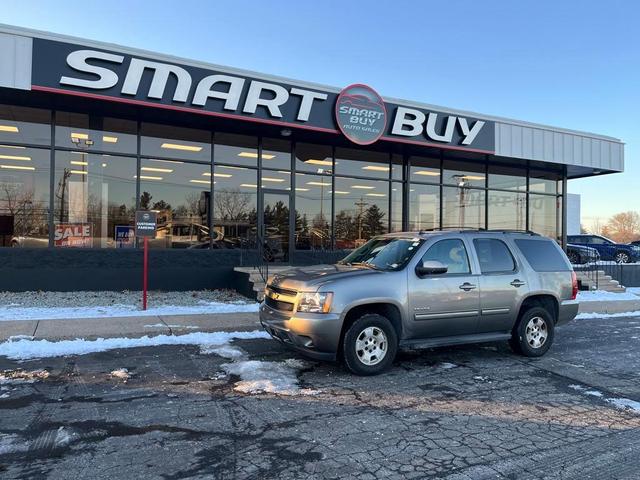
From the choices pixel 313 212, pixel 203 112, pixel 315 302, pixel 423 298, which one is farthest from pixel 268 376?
pixel 313 212

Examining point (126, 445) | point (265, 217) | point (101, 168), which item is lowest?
point (126, 445)

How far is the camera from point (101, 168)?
1302 centimetres

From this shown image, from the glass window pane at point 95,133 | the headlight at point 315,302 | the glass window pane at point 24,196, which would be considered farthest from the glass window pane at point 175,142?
the headlight at point 315,302

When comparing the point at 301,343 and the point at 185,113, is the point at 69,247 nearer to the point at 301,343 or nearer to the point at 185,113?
the point at 185,113

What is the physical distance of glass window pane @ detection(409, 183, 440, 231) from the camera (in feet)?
56.0

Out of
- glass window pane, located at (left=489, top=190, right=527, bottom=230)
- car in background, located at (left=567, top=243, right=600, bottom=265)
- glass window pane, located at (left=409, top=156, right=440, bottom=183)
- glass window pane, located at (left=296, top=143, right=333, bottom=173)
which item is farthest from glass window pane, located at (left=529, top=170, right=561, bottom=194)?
glass window pane, located at (left=296, top=143, right=333, bottom=173)

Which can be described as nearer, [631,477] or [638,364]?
[631,477]

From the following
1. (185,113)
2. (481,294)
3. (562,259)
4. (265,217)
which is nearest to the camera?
(481,294)

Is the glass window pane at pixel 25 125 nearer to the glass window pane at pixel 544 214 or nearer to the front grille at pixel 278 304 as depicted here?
the front grille at pixel 278 304

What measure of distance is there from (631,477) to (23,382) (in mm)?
6078

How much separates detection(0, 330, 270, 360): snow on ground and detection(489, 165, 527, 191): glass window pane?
13009 millimetres

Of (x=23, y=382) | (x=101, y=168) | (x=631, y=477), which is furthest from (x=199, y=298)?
(x=631, y=477)

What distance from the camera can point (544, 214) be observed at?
65.2ft

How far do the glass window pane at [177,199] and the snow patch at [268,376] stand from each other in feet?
24.6
